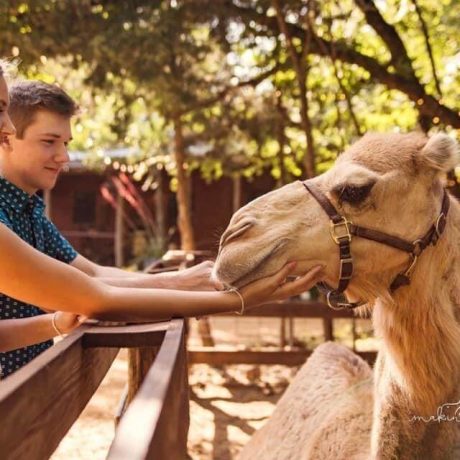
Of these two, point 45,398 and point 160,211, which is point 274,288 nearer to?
point 45,398

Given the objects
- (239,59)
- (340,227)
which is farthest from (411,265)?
(239,59)

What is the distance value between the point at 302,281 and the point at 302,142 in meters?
8.15

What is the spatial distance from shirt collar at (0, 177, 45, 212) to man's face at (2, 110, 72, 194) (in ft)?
0.20

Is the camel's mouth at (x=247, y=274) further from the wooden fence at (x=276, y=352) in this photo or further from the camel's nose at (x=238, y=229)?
the wooden fence at (x=276, y=352)

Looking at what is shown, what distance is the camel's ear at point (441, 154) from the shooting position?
2115mm

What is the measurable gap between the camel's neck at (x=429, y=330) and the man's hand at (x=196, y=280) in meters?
0.73

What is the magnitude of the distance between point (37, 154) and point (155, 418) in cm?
149

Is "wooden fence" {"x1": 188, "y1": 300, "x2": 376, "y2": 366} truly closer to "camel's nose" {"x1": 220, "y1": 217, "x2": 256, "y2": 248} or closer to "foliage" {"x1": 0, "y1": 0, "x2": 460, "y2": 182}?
"foliage" {"x1": 0, "y1": 0, "x2": 460, "y2": 182}

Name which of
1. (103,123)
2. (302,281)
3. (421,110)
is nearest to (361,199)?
(302,281)

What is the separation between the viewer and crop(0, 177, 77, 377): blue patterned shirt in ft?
6.31

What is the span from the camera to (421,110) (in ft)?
19.9

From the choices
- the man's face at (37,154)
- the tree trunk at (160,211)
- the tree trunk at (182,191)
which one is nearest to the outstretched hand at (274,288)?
the man's face at (37,154)

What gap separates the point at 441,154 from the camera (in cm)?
212

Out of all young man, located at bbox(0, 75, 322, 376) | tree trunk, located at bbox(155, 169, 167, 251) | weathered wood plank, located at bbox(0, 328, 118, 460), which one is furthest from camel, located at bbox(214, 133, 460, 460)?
tree trunk, located at bbox(155, 169, 167, 251)
